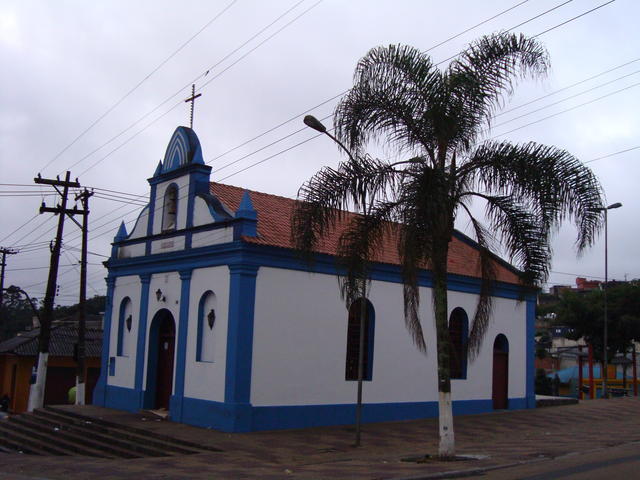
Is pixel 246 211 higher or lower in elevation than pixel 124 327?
higher

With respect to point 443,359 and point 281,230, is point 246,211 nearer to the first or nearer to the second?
point 281,230

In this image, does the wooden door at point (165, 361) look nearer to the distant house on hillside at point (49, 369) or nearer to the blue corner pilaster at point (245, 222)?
the blue corner pilaster at point (245, 222)

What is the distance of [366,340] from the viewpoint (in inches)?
701

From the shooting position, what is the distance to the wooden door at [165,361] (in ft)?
58.8

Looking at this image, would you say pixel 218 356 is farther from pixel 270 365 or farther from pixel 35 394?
pixel 35 394

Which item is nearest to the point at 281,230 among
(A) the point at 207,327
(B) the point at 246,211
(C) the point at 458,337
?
(B) the point at 246,211

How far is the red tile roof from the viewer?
16322mm

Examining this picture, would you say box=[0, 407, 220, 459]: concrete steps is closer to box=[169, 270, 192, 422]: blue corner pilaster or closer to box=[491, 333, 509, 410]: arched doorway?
box=[169, 270, 192, 422]: blue corner pilaster

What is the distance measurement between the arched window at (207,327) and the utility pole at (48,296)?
8.30 meters

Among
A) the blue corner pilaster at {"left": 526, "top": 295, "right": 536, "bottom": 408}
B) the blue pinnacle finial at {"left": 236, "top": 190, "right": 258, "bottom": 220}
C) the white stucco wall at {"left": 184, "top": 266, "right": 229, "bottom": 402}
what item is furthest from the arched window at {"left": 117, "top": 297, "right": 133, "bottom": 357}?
the blue corner pilaster at {"left": 526, "top": 295, "right": 536, "bottom": 408}

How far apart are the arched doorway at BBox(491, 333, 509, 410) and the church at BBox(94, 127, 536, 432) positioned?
0.11 ft

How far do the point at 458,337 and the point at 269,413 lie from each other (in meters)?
7.43

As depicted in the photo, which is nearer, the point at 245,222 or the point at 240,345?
the point at 240,345

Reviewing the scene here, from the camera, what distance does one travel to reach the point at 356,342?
17.6m
